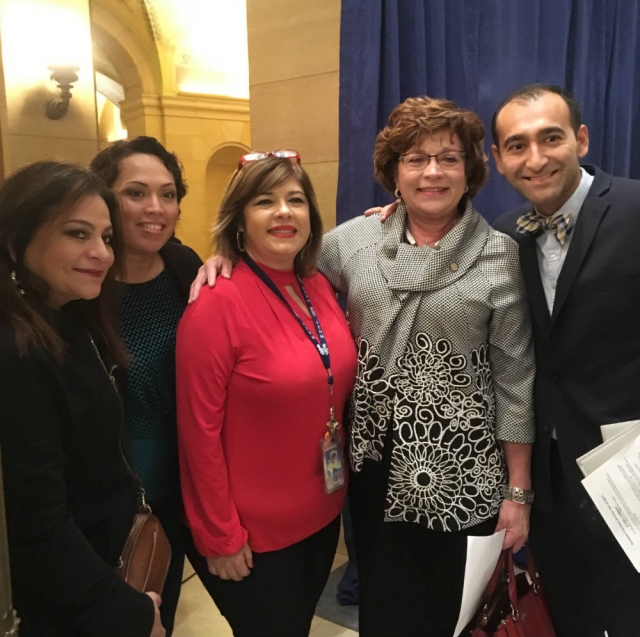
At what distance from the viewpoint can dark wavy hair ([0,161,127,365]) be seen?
0.98 meters

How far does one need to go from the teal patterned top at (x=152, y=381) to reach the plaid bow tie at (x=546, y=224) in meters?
0.85

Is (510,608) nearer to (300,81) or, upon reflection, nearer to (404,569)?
(404,569)

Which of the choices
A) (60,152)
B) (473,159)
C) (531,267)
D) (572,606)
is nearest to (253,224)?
(473,159)

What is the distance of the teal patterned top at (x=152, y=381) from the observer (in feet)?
4.39

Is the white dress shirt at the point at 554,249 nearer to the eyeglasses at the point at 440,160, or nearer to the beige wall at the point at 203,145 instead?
the eyeglasses at the point at 440,160

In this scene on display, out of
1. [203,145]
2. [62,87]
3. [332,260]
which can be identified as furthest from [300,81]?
[203,145]

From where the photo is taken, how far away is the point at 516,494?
1422mm

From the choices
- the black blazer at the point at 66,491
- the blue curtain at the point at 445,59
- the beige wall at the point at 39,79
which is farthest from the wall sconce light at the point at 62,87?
the black blazer at the point at 66,491

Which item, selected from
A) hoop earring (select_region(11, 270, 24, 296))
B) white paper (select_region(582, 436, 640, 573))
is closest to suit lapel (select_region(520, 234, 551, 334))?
white paper (select_region(582, 436, 640, 573))

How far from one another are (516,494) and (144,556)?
0.84 meters

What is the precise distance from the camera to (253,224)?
1365 mm

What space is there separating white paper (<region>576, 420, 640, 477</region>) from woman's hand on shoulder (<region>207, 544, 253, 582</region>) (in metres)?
0.76

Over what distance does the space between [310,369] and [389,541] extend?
484 millimetres

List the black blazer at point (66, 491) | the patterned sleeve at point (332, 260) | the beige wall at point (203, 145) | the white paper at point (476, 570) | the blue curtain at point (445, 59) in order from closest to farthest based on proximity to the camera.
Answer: the black blazer at point (66, 491) < the white paper at point (476, 570) < the patterned sleeve at point (332, 260) < the blue curtain at point (445, 59) < the beige wall at point (203, 145)
